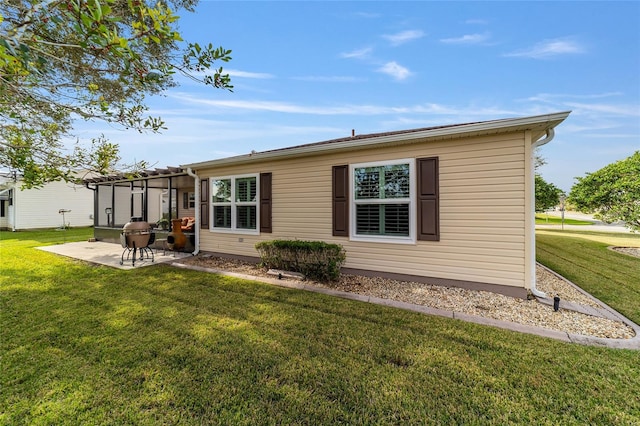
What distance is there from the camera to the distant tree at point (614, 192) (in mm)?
11273

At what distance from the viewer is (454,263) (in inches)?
190

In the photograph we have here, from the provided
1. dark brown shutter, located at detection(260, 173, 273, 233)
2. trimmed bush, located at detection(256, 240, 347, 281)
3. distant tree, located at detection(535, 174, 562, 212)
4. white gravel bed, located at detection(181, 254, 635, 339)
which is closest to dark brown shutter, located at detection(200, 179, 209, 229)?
dark brown shutter, located at detection(260, 173, 273, 233)

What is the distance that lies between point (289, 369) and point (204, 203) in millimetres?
6843

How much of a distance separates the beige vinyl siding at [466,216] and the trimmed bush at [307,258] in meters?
0.71

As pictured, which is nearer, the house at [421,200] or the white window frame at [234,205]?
the house at [421,200]

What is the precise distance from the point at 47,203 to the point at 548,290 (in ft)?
85.3

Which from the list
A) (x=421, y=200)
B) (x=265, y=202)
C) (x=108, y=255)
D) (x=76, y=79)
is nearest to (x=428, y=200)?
(x=421, y=200)

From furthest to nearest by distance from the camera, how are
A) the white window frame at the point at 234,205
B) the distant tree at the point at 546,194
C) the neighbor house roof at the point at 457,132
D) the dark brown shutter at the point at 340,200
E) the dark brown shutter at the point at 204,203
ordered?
1. the distant tree at the point at 546,194
2. the dark brown shutter at the point at 204,203
3. the white window frame at the point at 234,205
4. the dark brown shutter at the point at 340,200
5. the neighbor house roof at the point at 457,132

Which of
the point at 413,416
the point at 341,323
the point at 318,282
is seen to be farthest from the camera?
the point at 318,282

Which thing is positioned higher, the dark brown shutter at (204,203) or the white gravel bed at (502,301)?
the dark brown shutter at (204,203)

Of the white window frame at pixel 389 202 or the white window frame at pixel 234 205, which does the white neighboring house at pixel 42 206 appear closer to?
the white window frame at pixel 234 205

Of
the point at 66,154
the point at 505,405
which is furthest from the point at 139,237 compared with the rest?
the point at 505,405

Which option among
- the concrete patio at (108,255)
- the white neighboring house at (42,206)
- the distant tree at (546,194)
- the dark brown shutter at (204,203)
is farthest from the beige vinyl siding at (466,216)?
the white neighboring house at (42,206)

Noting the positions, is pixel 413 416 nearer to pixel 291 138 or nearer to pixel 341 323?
pixel 341 323
